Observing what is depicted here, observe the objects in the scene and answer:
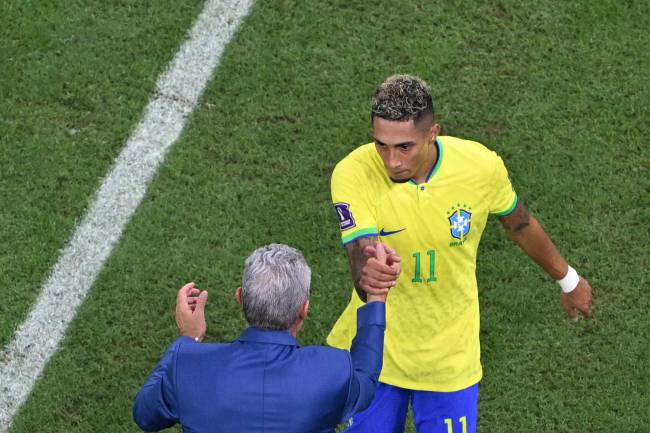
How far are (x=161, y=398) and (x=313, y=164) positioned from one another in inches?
134

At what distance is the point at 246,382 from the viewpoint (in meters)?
4.03

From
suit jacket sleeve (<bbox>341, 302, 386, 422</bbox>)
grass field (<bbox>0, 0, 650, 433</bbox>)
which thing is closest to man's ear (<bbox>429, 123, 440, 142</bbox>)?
suit jacket sleeve (<bbox>341, 302, 386, 422</bbox>)

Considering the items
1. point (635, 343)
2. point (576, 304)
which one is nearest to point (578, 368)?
A: point (635, 343)

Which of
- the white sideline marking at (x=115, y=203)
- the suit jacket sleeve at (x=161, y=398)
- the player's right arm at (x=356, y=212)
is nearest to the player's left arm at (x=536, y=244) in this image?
the player's right arm at (x=356, y=212)

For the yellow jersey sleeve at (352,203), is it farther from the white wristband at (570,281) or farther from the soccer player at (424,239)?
the white wristband at (570,281)

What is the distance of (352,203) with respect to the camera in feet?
16.7

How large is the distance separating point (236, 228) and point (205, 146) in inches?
25.8

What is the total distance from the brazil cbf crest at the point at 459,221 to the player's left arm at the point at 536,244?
0.97ft

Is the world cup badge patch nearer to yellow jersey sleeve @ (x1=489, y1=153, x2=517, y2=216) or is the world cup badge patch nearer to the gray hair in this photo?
yellow jersey sleeve @ (x1=489, y1=153, x2=517, y2=216)

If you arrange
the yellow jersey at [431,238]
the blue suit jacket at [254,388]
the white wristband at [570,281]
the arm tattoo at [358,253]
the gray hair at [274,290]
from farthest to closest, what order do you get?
the white wristband at [570,281] → the yellow jersey at [431,238] → the arm tattoo at [358,253] → the gray hair at [274,290] → the blue suit jacket at [254,388]

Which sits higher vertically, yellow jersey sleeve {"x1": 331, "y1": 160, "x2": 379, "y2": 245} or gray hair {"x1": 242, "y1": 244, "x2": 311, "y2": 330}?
gray hair {"x1": 242, "y1": 244, "x2": 311, "y2": 330}

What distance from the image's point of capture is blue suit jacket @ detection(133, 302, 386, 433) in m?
4.02

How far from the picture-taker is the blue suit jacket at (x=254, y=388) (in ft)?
13.2

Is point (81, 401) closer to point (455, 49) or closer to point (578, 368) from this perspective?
point (578, 368)
